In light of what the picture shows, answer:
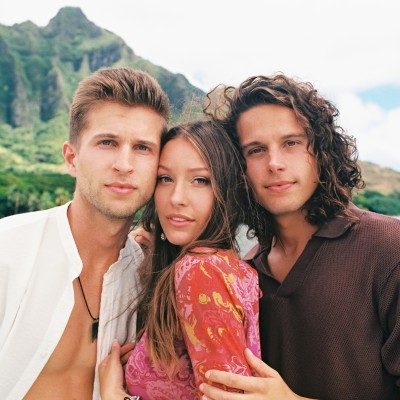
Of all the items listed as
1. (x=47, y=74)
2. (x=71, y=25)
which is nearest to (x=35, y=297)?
(x=47, y=74)

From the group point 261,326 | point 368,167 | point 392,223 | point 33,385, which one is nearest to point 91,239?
point 33,385

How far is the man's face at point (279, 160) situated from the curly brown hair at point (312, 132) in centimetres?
7

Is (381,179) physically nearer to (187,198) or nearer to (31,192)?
(31,192)

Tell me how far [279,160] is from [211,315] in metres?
1.36

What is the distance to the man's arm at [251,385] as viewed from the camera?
2.11m

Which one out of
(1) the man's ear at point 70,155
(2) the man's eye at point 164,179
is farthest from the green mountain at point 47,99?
(2) the man's eye at point 164,179

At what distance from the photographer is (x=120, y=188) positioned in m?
3.21

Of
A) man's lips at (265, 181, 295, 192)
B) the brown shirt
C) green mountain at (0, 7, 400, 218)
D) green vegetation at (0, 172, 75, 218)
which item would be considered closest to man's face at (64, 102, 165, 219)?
man's lips at (265, 181, 295, 192)

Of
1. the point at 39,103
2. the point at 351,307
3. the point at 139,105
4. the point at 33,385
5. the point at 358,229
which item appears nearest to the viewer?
the point at 351,307

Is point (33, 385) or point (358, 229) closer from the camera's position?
point (358, 229)

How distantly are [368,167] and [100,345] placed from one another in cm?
8292

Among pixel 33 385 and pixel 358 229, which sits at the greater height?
pixel 358 229

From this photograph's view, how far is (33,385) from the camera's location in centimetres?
310

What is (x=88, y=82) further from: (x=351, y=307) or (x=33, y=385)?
(x=351, y=307)
